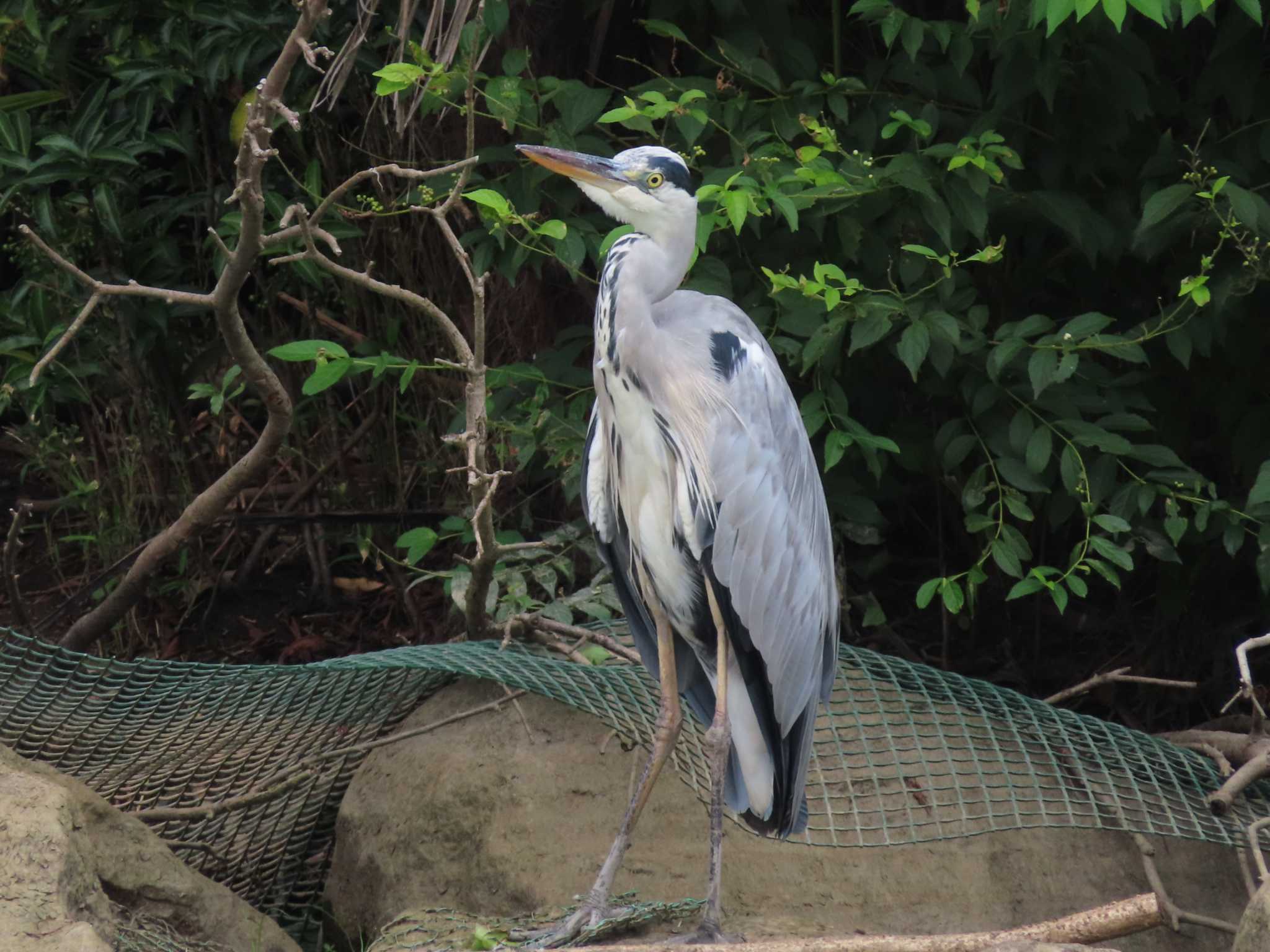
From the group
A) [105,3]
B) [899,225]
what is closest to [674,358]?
[899,225]

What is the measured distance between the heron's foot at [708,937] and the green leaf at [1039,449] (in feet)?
4.61

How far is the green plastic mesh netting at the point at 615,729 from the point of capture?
10.6 feet

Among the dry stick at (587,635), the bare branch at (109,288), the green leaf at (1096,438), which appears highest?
the bare branch at (109,288)

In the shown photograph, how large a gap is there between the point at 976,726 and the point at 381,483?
259cm

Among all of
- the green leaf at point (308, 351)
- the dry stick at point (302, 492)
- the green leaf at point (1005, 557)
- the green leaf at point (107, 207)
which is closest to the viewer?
the green leaf at point (308, 351)

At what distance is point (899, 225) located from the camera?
356 centimetres

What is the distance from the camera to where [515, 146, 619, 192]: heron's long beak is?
2.79 meters

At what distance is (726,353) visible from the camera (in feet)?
9.55

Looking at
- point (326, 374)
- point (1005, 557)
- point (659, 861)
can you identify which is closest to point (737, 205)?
point (326, 374)

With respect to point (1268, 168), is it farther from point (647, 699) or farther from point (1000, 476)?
point (647, 699)

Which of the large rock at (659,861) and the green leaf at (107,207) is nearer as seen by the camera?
the large rock at (659,861)

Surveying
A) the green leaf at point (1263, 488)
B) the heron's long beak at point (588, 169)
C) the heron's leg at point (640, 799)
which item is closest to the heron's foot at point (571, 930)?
the heron's leg at point (640, 799)

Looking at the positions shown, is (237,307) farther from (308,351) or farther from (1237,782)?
(1237,782)

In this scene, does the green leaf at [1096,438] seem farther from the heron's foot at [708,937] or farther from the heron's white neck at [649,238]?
the heron's foot at [708,937]
